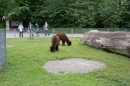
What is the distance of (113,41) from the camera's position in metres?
12.1

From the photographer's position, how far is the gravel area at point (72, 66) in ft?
28.1

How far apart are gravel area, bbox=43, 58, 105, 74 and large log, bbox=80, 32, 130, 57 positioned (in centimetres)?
202

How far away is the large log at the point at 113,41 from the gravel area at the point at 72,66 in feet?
6.63

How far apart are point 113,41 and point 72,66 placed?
389cm

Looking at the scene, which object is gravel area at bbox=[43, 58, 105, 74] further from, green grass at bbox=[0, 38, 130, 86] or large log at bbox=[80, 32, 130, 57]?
large log at bbox=[80, 32, 130, 57]

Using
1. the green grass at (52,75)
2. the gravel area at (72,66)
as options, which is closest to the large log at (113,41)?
the green grass at (52,75)

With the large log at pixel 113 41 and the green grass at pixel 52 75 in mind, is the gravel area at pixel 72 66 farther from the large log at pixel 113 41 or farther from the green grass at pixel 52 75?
the large log at pixel 113 41

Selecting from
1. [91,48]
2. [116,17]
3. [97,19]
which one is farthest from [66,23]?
[91,48]

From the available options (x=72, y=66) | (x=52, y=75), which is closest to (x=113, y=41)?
(x=72, y=66)

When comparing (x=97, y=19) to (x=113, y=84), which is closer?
(x=113, y=84)

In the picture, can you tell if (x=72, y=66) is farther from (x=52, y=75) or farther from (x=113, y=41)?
(x=113, y=41)

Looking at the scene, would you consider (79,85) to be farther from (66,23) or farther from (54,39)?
(66,23)

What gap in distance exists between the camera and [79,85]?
6.63 metres

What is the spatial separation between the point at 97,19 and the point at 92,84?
33.5 m
